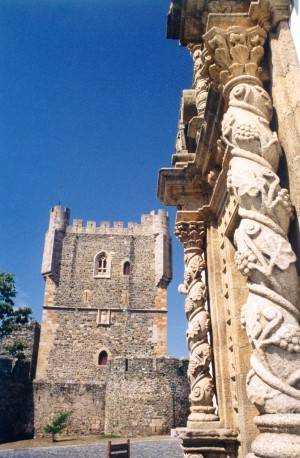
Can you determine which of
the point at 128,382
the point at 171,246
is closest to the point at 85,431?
the point at 128,382

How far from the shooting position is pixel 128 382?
23797 mm

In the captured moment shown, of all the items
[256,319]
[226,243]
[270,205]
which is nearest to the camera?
[256,319]

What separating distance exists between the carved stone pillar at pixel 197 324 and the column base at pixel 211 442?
0.13 metres

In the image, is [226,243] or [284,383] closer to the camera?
[284,383]

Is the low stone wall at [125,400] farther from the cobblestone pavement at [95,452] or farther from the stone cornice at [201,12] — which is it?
the stone cornice at [201,12]

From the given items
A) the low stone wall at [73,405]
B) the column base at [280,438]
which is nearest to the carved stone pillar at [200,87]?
the column base at [280,438]

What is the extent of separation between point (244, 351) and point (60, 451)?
1653cm

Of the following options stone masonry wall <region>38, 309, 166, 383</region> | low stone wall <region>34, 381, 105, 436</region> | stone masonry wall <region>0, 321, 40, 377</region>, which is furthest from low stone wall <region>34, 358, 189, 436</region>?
stone masonry wall <region>0, 321, 40, 377</region>

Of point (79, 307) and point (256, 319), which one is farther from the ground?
point (79, 307)

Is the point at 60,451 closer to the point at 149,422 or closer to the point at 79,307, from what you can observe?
the point at 149,422

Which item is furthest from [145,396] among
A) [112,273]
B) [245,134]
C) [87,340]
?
[245,134]

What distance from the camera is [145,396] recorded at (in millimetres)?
23312

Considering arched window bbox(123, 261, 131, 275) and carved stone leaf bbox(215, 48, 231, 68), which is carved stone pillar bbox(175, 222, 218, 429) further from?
arched window bbox(123, 261, 131, 275)

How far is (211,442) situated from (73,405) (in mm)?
23284
